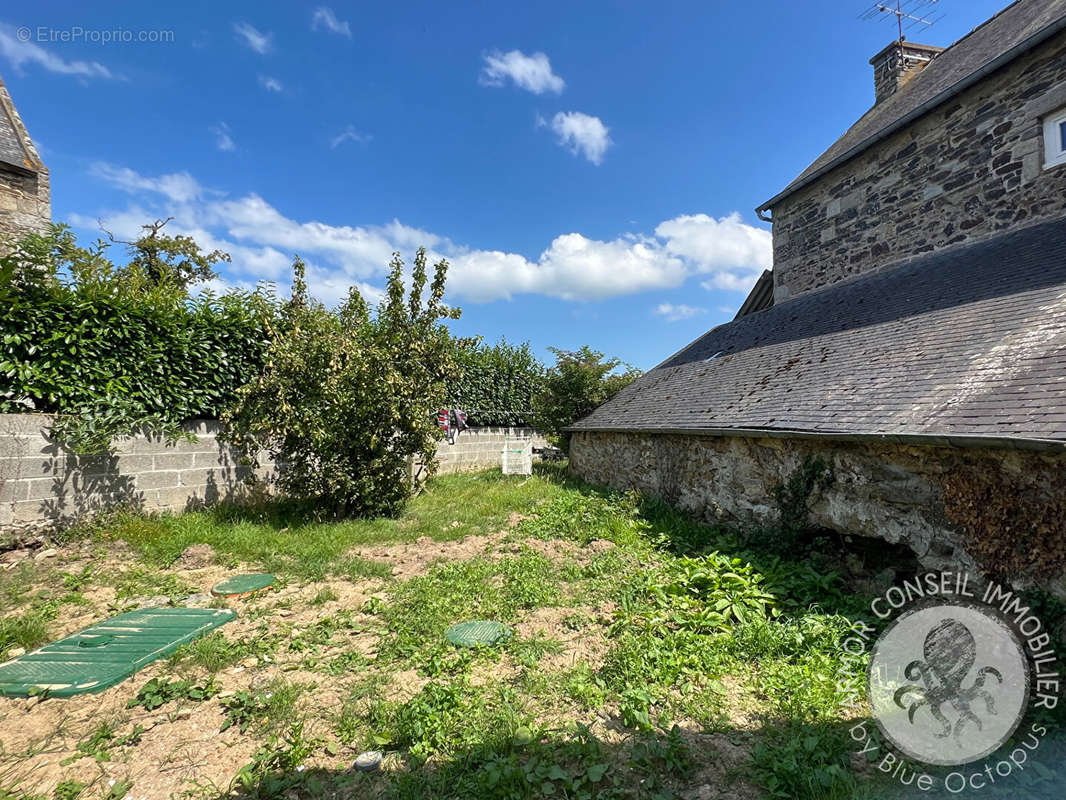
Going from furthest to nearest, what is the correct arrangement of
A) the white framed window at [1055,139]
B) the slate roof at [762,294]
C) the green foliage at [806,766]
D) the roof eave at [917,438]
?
the slate roof at [762,294]
the white framed window at [1055,139]
the roof eave at [917,438]
the green foliage at [806,766]

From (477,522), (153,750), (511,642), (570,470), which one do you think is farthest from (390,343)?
(570,470)

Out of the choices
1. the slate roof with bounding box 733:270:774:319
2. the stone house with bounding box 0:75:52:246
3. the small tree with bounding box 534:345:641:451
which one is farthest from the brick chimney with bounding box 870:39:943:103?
the stone house with bounding box 0:75:52:246

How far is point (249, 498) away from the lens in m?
6.78

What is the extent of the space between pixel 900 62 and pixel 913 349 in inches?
419

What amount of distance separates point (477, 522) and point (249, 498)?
3356 mm

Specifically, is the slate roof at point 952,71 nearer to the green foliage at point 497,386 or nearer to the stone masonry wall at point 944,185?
the stone masonry wall at point 944,185

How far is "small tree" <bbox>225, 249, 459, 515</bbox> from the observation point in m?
6.23

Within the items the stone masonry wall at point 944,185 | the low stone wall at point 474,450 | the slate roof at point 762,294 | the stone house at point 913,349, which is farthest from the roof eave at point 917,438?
the slate roof at point 762,294

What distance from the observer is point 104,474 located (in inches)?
215

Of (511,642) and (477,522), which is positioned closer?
(511,642)

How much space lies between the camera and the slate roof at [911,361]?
3.76 metres

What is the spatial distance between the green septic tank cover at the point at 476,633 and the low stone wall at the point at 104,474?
4767 millimetres

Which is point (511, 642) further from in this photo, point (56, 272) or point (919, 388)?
point (56, 272)

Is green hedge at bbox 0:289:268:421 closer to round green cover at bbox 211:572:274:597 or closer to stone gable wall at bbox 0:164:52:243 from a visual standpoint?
round green cover at bbox 211:572:274:597
